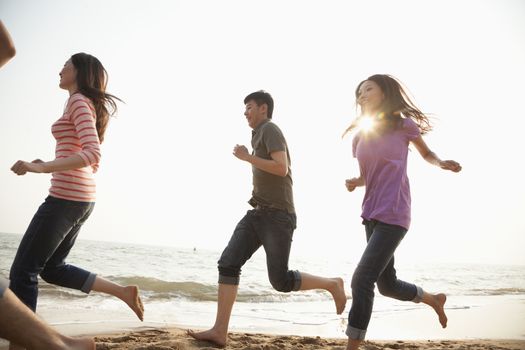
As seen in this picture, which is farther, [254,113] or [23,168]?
[254,113]

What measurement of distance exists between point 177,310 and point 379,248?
4.46 metres

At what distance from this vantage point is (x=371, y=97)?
3193 millimetres

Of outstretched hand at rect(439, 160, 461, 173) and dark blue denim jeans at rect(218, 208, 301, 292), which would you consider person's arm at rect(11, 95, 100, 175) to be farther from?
outstretched hand at rect(439, 160, 461, 173)

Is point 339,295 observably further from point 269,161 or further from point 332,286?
point 269,161

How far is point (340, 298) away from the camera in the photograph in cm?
373

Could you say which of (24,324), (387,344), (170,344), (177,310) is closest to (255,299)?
(177,310)

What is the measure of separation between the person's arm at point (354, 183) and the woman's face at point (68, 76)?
6.99ft

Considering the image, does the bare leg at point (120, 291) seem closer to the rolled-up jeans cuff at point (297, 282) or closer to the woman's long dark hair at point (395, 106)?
the rolled-up jeans cuff at point (297, 282)

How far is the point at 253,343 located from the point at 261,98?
2112 millimetres

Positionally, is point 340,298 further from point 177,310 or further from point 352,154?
point 177,310

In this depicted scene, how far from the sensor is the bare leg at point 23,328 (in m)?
1.44

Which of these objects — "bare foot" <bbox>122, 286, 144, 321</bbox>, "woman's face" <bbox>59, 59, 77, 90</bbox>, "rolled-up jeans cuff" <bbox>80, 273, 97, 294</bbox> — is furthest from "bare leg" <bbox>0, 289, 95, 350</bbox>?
"woman's face" <bbox>59, 59, 77, 90</bbox>

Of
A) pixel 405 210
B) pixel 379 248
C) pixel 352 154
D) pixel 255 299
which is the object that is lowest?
pixel 255 299

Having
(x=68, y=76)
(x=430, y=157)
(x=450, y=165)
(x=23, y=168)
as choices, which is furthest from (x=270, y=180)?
(x=23, y=168)
